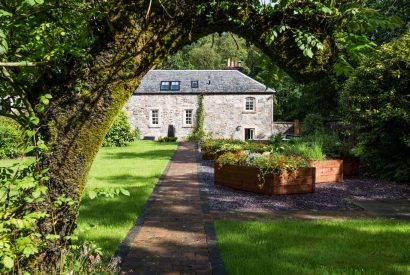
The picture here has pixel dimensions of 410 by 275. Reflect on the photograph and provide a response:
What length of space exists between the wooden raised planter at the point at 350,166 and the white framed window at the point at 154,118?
23.5m

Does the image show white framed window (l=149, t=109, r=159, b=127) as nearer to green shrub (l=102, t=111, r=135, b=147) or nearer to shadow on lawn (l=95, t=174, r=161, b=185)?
green shrub (l=102, t=111, r=135, b=147)

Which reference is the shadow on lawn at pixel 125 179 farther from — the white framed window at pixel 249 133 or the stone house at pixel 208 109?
the white framed window at pixel 249 133

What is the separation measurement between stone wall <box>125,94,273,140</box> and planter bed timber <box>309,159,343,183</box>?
2181 centimetres

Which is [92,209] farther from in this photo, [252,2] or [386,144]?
[386,144]

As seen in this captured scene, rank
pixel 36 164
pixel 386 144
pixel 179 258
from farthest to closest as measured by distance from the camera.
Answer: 1. pixel 386 144
2. pixel 179 258
3. pixel 36 164

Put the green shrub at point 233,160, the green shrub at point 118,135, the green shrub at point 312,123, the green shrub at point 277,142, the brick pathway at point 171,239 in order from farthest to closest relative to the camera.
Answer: the green shrub at point 118,135, the green shrub at point 312,123, the green shrub at point 277,142, the green shrub at point 233,160, the brick pathway at point 171,239

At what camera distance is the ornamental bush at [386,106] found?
458 inches

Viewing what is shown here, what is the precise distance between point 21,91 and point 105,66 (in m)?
0.66

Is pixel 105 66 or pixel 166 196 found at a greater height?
pixel 105 66

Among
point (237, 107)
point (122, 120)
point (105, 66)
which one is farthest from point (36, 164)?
point (237, 107)

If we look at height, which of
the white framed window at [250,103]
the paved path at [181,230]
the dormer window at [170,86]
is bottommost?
the paved path at [181,230]

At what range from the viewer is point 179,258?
502cm

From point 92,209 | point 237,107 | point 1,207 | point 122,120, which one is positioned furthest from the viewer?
point 237,107

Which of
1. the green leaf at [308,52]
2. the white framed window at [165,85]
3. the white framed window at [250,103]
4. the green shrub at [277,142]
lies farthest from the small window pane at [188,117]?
the green leaf at [308,52]
